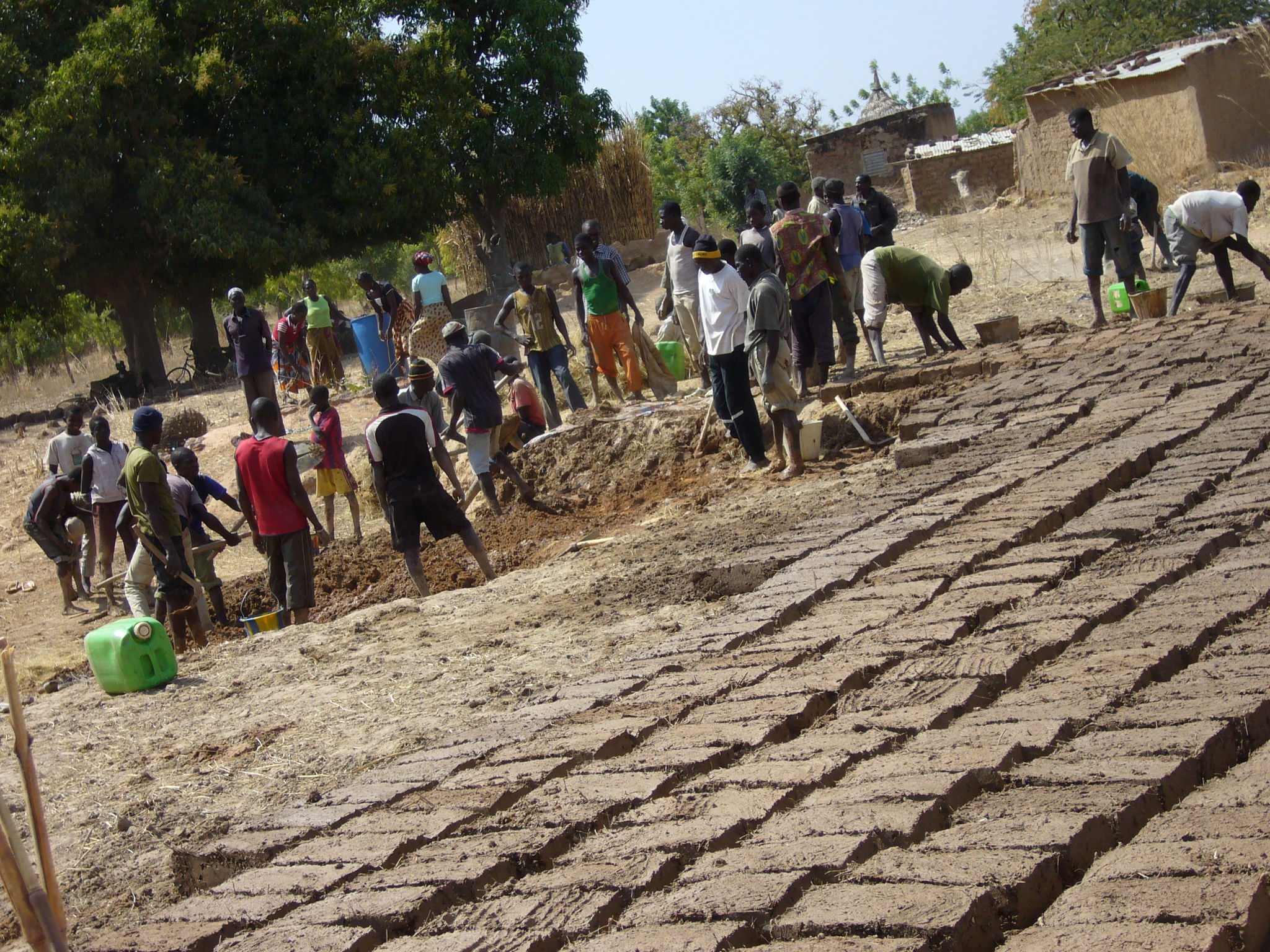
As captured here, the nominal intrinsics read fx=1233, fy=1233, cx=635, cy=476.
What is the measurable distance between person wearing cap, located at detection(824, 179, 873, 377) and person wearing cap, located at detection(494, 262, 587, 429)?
90.2 inches

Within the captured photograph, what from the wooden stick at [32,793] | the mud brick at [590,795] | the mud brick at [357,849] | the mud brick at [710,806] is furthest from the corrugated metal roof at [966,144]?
the wooden stick at [32,793]

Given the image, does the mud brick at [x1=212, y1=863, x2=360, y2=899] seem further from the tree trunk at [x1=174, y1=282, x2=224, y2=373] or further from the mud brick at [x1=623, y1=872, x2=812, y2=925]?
the tree trunk at [x1=174, y1=282, x2=224, y2=373]

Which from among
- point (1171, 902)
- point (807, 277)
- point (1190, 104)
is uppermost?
point (1190, 104)

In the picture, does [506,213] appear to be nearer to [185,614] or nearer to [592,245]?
[592,245]

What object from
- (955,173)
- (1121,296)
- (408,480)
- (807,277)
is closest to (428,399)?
(408,480)

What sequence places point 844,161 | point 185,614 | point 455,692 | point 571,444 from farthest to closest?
point 844,161 → point 571,444 → point 185,614 → point 455,692

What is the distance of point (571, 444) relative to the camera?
985 centimetres

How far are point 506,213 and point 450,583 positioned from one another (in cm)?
1747

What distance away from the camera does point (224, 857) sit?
10.6ft

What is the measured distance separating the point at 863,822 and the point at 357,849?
124cm

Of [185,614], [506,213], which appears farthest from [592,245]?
[506,213]

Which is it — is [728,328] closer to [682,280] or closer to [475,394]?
[475,394]

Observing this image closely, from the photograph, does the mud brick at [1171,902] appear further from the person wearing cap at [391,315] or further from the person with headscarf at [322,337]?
the person with headscarf at [322,337]

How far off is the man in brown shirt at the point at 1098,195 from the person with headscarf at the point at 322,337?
855 cm
